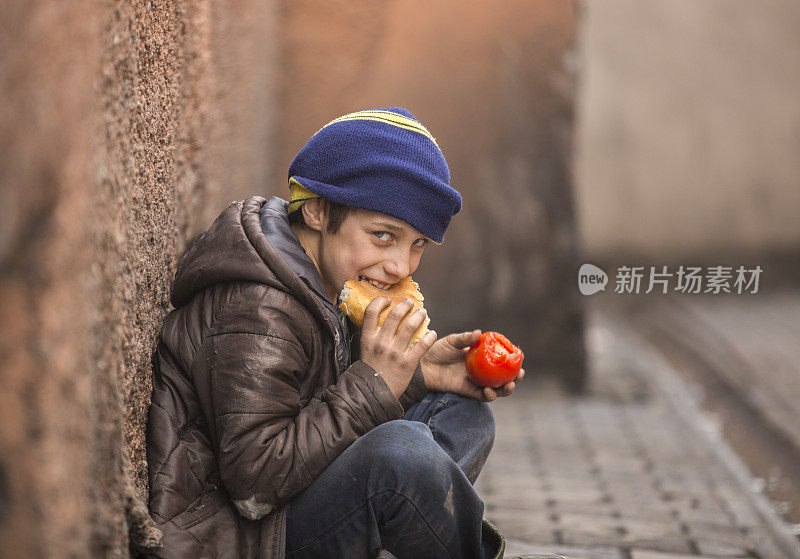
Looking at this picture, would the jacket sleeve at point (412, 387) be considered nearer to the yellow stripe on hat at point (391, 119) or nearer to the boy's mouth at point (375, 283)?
the boy's mouth at point (375, 283)

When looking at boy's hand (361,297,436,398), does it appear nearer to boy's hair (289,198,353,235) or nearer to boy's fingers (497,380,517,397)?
boy's hair (289,198,353,235)

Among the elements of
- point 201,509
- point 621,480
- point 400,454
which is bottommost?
point 621,480

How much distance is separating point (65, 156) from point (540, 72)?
14.2 feet

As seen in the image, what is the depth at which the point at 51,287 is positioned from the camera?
50.8 inches

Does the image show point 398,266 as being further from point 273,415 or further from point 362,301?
point 273,415

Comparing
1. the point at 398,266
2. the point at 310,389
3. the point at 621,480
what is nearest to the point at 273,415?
the point at 310,389

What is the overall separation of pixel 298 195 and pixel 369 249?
0.76ft

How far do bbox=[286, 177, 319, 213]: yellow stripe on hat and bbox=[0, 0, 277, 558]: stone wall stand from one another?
351 millimetres

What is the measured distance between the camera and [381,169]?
2.13 metres

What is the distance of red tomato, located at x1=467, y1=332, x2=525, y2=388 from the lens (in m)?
2.37

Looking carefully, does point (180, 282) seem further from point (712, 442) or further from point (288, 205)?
point (712, 442)

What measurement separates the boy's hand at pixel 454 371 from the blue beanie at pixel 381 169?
430 mm

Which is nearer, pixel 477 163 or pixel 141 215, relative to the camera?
pixel 141 215

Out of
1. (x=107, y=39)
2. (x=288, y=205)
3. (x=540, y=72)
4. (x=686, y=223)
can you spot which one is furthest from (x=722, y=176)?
(x=107, y=39)
